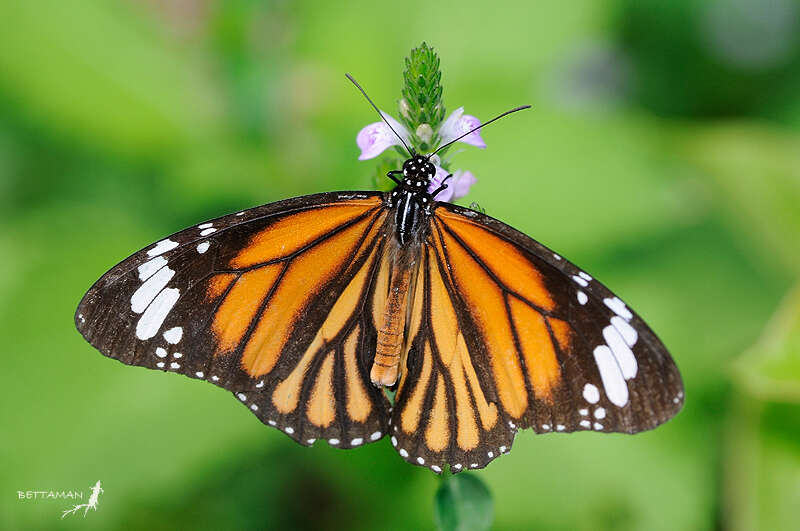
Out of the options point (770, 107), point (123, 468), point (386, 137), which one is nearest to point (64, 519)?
point (123, 468)

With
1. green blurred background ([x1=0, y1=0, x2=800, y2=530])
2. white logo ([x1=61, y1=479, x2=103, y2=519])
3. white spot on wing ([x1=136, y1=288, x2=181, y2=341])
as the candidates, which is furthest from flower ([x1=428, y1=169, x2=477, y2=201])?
white logo ([x1=61, y1=479, x2=103, y2=519])

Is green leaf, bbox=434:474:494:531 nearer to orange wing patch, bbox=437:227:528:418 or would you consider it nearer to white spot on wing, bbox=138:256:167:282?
orange wing patch, bbox=437:227:528:418

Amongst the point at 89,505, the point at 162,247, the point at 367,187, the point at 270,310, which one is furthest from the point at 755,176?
the point at 89,505

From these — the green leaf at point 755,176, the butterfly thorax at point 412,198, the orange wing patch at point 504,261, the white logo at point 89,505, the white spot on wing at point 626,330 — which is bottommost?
the white logo at point 89,505

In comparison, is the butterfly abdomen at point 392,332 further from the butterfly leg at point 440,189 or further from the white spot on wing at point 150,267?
the white spot on wing at point 150,267

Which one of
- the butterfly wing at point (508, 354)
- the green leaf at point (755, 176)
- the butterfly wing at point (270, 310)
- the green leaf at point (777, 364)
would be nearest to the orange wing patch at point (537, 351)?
the butterfly wing at point (508, 354)

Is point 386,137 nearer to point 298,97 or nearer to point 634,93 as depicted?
point 298,97
